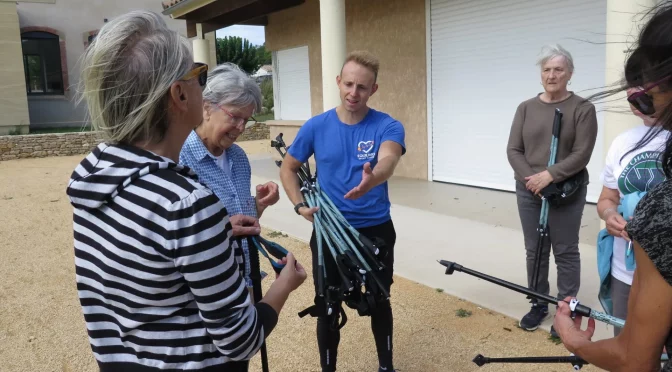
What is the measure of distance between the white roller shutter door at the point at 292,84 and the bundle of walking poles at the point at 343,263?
946 centimetres

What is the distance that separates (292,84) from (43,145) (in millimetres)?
9214

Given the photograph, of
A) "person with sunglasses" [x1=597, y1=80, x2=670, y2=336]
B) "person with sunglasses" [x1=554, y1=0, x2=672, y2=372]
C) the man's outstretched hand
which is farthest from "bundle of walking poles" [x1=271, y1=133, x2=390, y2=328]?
"person with sunglasses" [x1=554, y1=0, x2=672, y2=372]

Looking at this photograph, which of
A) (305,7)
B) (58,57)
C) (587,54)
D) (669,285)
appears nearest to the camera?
(669,285)

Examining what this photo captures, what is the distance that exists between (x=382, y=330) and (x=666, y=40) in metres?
2.25

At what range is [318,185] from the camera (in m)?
3.11

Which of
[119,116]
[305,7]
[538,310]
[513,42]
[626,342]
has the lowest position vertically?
[538,310]

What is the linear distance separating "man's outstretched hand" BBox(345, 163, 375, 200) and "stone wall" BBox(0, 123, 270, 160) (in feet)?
48.1

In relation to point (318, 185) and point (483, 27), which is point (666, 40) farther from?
point (483, 27)

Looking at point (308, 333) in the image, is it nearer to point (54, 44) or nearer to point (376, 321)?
point (376, 321)

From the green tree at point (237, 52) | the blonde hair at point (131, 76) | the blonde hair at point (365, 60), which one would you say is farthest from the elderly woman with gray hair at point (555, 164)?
the green tree at point (237, 52)

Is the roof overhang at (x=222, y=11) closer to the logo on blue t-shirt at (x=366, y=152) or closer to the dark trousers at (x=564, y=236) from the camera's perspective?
the dark trousers at (x=564, y=236)

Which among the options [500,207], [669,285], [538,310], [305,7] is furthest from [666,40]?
[305,7]

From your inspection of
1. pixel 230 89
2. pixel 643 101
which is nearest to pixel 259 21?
pixel 230 89

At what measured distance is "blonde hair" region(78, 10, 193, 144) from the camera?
1.34 m
